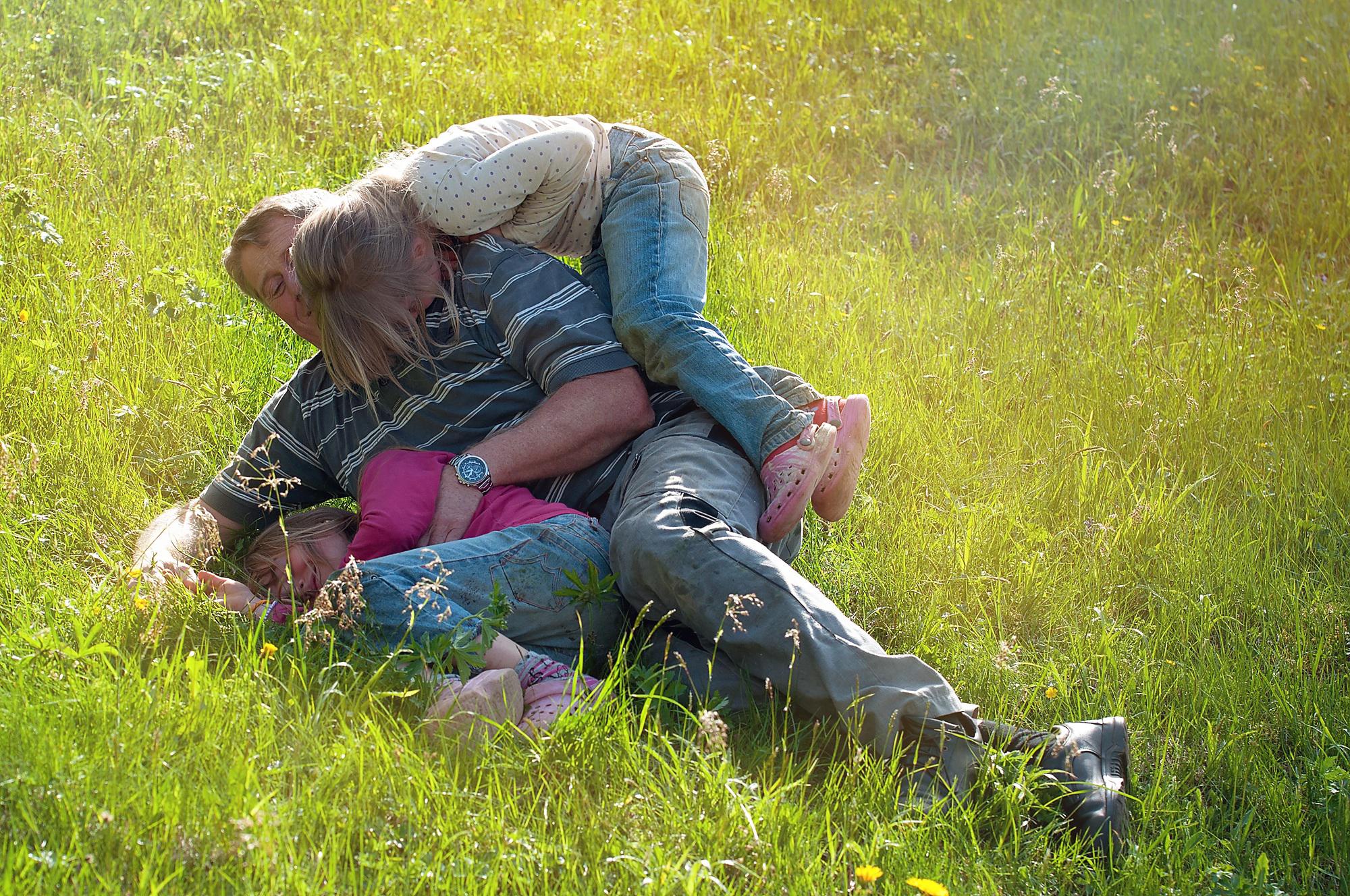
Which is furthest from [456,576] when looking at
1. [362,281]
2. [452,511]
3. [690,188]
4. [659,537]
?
[690,188]

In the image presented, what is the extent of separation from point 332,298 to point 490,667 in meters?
1.03

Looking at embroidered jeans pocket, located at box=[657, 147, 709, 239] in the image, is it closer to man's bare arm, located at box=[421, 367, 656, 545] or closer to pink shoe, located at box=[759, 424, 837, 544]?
man's bare arm, located at box=[421, 367, 656, 545]

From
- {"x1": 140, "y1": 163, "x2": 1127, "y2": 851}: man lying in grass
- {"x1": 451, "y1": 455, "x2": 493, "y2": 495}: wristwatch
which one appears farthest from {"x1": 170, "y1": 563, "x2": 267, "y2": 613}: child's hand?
{"x1": 451, "y1": 455, "x2": 493, "y2": 495}: wristwatch

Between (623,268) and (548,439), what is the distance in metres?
0.54

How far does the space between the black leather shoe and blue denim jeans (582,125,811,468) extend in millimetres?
958

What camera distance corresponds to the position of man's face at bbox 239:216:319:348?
3.12 m

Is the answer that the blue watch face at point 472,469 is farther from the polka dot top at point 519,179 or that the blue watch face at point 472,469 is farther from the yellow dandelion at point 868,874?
the yellow dandelion at point 868,874

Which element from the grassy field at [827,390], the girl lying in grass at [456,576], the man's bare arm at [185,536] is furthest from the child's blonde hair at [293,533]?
the grassy field at [827,390]

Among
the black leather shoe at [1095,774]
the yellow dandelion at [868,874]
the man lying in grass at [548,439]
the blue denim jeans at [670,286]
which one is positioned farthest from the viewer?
the blue denim jeans at [670,286]

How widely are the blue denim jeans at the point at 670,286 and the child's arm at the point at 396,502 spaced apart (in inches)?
24.0

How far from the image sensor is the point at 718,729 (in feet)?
7.41

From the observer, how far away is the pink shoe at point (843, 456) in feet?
9.78

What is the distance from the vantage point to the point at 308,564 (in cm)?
304

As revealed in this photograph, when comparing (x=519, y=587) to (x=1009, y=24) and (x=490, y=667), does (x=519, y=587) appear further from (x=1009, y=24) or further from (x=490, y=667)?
(x=1009, y=24)
